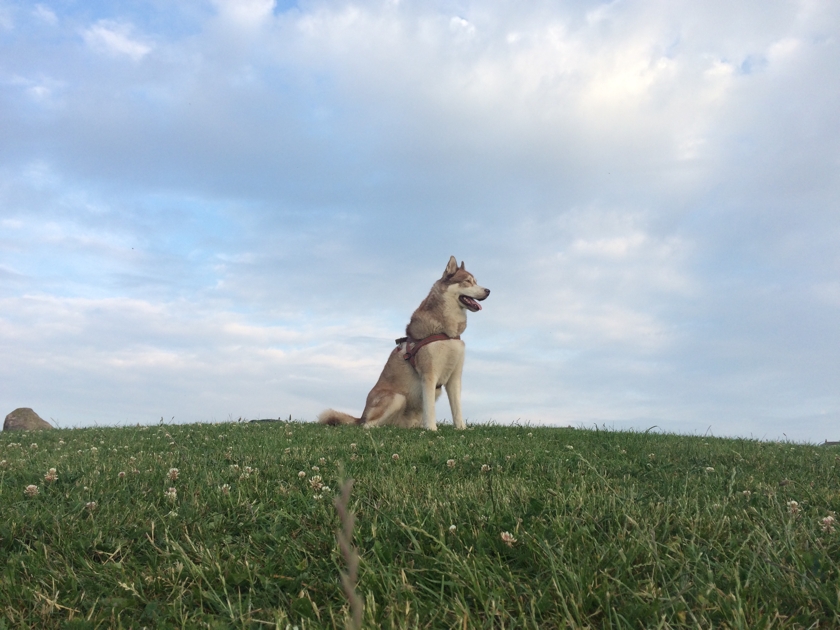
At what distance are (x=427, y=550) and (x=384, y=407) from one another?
8965 millimetres

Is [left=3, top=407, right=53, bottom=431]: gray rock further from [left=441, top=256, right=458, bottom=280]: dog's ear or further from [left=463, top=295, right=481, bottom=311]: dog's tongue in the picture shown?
[left=463, top=295, right=481, bottom=311]: dog's tongue

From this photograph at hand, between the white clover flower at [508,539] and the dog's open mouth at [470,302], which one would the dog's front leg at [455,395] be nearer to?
the dog's open mouth at [470,302]

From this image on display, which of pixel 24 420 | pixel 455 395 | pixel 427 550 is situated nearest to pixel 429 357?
pixel 455 395

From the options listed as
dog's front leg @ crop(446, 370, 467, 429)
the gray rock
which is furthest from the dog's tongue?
the gray rock

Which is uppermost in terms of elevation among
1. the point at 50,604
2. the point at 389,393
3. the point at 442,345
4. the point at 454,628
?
the point at 442,345

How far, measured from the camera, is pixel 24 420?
21359 mm

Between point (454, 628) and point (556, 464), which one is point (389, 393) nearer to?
point (556, 464)

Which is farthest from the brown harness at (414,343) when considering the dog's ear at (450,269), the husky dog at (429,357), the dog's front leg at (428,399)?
the dog's ear at (450,269)

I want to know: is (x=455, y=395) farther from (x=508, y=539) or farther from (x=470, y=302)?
(x=508, y=539)

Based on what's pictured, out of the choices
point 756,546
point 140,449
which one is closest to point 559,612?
point 756,546

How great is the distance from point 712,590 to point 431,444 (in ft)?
18.7

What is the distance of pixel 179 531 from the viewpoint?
4.47 m

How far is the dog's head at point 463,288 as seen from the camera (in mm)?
12859

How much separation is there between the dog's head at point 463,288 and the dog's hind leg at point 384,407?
7.85 ft
